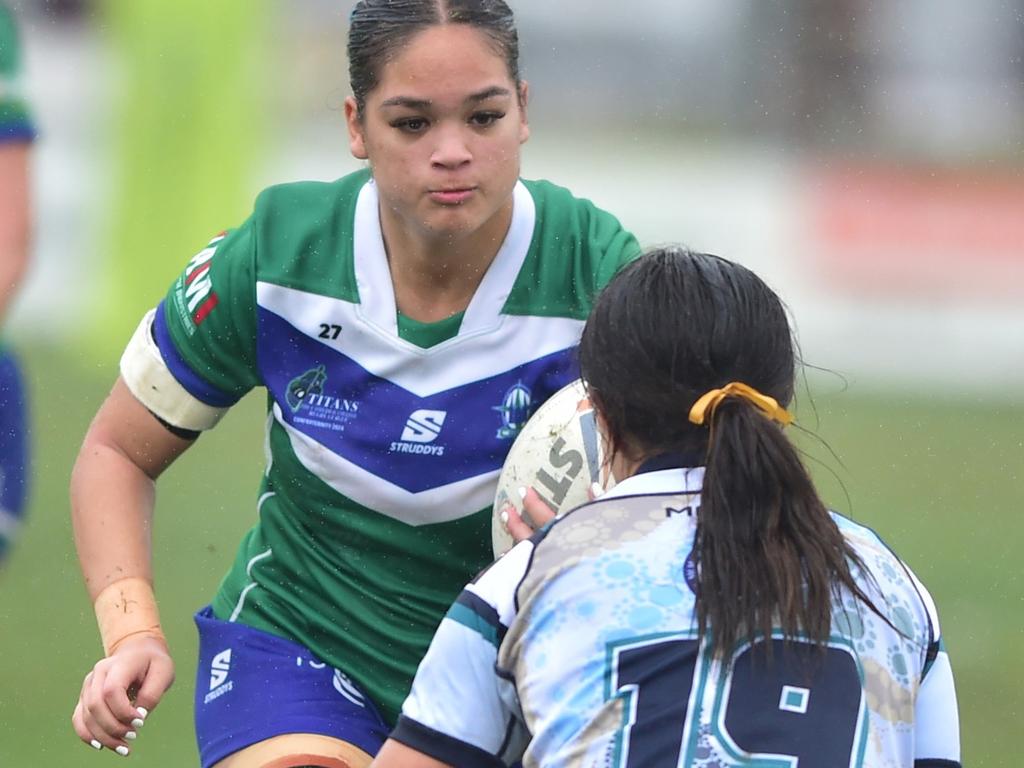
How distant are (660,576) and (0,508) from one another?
271 centimetres

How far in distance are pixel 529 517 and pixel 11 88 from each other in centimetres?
195

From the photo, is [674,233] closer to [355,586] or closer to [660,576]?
[355,586]

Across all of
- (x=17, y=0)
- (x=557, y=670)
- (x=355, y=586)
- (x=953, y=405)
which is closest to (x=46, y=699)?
(x=355, y=586)

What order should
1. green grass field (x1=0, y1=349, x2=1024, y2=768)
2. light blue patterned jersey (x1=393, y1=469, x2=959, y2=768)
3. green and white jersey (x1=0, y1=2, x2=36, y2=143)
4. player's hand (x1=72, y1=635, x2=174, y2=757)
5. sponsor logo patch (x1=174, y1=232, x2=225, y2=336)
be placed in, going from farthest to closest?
green grass field (x1=0, y1=349, x2=1024, y2=768), green and white jersey (x1=0, y1=2, x2=36, y2=143), sponsor logo patch (x1=174, y1=232, x2=225, y2=336), player's hand (x1=72, y1=635, x2=174, y2=757), light blue patterned jersey (x1=393, y1=469, x2=959, y2=768)

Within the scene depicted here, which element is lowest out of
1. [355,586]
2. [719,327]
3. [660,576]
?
[355,586]

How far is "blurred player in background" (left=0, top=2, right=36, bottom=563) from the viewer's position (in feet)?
14.3

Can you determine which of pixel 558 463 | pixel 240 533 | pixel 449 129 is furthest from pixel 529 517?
pixel 240 533

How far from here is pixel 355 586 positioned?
3.54 metres

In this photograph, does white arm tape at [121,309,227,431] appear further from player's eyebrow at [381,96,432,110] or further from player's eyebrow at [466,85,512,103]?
player's eyebrow at [466,85,512,103]

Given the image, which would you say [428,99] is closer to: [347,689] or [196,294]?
[196,294]

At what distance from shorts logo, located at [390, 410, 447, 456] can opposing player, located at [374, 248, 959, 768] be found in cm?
87

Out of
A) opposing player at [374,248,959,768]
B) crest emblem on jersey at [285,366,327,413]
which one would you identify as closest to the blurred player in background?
crest emblem on jersey at [285,366,327,413]

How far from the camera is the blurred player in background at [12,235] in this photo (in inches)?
172

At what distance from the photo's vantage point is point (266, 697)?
3.40 m
